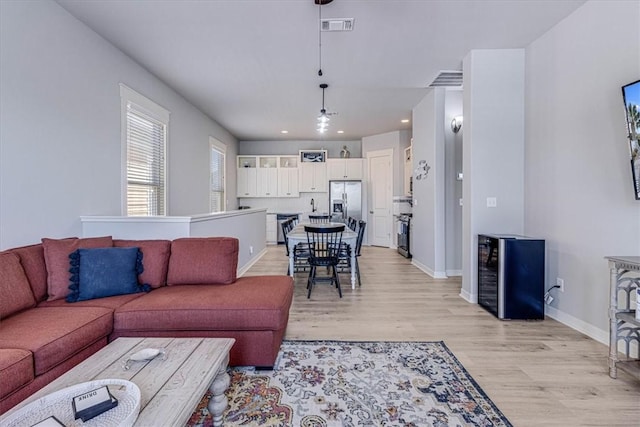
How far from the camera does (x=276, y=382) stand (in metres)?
2.01

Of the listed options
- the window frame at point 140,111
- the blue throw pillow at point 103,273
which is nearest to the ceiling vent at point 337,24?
the window frame at point 140,111

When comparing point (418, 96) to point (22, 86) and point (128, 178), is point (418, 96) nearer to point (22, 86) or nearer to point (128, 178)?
point (128, 178)

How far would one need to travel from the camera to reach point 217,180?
695cm

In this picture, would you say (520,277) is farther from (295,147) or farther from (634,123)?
(295,147)

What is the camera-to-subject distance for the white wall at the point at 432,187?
4734mm

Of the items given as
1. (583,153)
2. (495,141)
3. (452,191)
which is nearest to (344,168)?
(452,191)

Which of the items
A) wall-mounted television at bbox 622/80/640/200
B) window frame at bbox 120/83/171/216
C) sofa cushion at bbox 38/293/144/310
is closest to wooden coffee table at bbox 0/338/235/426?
sofa cushion at bbox 38/293/144/310

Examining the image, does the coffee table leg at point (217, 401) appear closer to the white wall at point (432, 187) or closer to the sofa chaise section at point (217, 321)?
the sofa chaise section at point (217, 321)

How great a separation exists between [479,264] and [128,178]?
13.7 ft

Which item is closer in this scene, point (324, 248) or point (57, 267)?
point (57, 267)

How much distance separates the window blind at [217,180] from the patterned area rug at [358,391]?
16.2ft

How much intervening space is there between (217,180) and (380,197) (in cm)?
396

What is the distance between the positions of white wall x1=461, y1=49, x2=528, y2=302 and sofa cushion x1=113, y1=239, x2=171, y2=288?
3.19 metres

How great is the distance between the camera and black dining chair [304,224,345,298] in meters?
3.72
